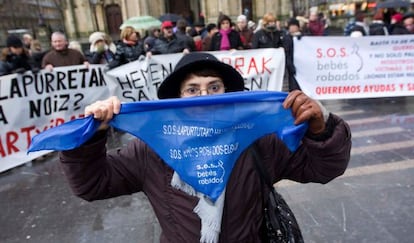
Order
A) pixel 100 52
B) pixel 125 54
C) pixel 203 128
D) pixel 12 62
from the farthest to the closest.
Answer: pixel 100 52, pixel 125 54, pixel 12 62, pixel 203 128

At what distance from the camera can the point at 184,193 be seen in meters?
1.44

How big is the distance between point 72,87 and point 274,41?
379cm

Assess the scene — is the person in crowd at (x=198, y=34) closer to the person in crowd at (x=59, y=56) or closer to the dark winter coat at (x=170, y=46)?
the dark winter coat at (x=170, y=46)

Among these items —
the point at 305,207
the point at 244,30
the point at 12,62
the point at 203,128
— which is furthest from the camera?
the point at 244,30

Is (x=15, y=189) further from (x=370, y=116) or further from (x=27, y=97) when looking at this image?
(x=370, y=116)

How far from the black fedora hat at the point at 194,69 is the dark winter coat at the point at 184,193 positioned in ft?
0.98

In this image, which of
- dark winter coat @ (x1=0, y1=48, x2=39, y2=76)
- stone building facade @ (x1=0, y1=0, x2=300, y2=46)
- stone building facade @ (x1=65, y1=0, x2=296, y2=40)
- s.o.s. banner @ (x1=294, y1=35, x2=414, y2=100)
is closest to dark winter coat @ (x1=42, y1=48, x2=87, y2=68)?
dark winter coat @ (x1=0, y1=48, x2=39, y2=76)

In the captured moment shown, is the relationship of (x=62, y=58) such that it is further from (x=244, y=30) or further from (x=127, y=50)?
(x=244, y=30)

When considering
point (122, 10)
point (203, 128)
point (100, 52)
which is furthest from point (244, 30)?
point (122, 10)

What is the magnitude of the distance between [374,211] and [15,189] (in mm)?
3958

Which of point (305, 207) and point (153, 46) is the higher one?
point (153, 46)

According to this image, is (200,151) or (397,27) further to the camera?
(397,27)

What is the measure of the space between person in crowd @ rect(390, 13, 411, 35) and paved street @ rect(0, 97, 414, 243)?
3035 millimetres

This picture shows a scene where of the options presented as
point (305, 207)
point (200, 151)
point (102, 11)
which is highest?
point (102, 11)
